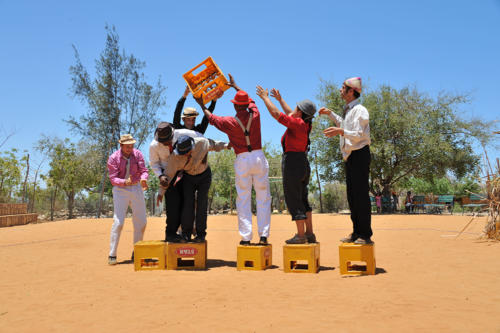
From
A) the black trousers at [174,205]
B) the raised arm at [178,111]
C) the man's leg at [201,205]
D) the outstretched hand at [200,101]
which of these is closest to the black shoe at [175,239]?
the black trousers at [174,205]

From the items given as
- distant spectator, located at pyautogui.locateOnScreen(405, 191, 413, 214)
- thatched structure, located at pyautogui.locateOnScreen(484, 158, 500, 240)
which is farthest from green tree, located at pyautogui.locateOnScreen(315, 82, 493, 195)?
thatched structure, located at pyautogui.locateOnScreen(484, 158, 500, 240)

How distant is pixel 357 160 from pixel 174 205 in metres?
2.57

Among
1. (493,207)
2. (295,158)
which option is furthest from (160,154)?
(493,207)

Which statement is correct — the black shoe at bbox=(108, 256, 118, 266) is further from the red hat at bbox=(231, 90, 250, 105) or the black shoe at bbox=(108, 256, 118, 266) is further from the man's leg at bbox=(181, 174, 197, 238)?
the red hat at bbox=(231, 90, 250, 105)

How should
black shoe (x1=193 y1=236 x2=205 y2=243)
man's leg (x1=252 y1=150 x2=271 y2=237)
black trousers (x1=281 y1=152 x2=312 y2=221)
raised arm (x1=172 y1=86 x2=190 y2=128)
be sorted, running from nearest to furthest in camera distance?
black trousers (x1=281 y1=152 x2=312 y2=221)
man's leg (x1=252 y1=150 x2=271 y2=237)
black shoe (x1=193 y1=236 x2=205 y2=243)
raised arm (x1=172 y1=86 x2=190 y2=128)

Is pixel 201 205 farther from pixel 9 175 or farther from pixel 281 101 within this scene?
pixel 9 175

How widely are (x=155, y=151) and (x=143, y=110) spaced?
851 inches

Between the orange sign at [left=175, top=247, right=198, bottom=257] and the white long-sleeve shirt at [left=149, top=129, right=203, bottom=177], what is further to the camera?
the white long-sleeve shirt at [left=149, top=129, right=203, bottom=177]

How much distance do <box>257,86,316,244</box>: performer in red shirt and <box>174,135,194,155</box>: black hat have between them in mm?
1118

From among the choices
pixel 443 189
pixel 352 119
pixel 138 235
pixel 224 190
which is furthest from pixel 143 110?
pixel 443 189

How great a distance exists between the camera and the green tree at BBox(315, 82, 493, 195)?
75.7ft

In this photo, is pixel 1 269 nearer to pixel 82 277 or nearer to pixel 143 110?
pixel 82 277

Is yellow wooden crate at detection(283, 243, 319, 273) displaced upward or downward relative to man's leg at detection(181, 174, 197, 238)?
downward

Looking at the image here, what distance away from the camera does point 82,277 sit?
4.92 metres
